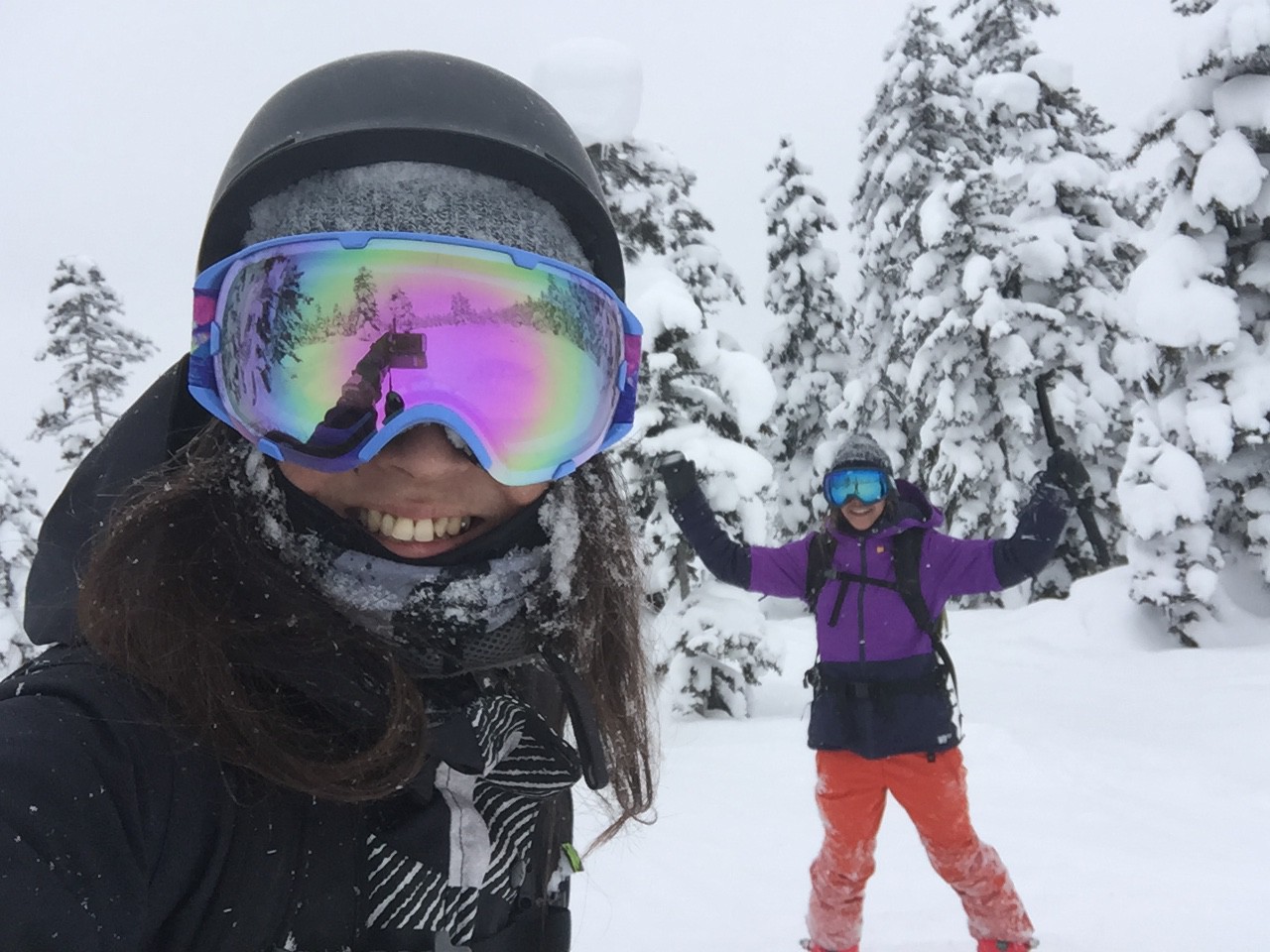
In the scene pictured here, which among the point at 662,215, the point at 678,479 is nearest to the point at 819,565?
the point at 678,479

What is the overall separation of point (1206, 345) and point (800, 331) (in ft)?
39.9

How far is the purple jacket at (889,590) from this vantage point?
407 centimetres

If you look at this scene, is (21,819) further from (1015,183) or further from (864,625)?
(1015,183)

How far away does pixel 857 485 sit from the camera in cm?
413

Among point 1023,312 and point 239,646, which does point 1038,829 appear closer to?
point 239,646

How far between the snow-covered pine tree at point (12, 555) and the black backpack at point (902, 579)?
39.7 feet

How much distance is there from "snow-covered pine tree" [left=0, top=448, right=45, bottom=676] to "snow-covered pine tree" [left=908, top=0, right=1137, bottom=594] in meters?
16.7

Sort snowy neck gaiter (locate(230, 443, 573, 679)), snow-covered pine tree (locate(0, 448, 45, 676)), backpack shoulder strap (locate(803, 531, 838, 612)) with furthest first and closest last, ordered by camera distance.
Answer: snow-covered pine tree (locate(0, 448, 45, 676)), backpack shoulder strap (locate(803, 531, 838, 612)), snowy neck gaiter (locate(230, 443, 573, 679))

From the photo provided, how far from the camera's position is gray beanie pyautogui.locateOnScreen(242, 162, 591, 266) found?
150 cm

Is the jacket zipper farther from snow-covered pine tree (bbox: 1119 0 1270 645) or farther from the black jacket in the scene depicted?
snow-covered pine tree (bbox: 1119 0 1270 645)

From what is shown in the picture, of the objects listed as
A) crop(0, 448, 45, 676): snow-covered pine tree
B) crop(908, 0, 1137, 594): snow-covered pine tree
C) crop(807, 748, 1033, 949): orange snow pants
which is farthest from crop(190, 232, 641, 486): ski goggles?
crop(908, 0, 1137, 594): snow-covered pine tree

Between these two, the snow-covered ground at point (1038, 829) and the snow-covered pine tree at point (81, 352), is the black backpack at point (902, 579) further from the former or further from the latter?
the snow-covered pine tree at point (81, 352)

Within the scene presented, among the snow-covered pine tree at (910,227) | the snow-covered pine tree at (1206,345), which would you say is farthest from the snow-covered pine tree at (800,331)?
the snow-covered pine tree at (1206,345)

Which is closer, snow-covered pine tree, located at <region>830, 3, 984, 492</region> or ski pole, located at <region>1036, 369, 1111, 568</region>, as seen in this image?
ski pole, located at <region>1036, 369, 1111, 568</region>
